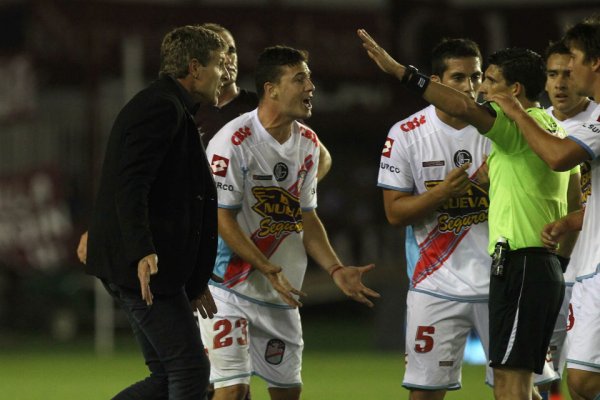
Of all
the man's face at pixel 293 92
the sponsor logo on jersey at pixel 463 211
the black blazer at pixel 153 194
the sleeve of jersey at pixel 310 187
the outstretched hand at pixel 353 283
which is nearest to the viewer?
the black blazer at pixel 153 194

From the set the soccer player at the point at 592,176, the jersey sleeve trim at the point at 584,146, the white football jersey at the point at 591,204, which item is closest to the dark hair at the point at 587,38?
the soccer player at the point at 592,176

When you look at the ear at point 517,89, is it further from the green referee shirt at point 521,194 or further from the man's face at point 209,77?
the man's face at point 209,77

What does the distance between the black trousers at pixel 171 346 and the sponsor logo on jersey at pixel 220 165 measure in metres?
1.46

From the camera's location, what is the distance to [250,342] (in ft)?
24.8

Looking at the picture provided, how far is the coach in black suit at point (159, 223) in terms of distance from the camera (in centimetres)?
581

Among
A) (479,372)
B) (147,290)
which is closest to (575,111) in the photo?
(147,290)

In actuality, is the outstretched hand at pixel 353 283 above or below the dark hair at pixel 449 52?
below

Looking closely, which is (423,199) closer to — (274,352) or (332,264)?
(332,264)

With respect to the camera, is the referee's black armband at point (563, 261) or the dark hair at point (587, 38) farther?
the referee's black armband at point (563, 261)

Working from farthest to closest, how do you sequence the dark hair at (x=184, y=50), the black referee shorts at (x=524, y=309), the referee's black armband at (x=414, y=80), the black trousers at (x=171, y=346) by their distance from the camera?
the black referee shorts at (x=524, y=309) < the dark hair at (x=184, y=50) < the referee's black armband at (x=414, y=80) < the black trousers at (x=171, y=346)

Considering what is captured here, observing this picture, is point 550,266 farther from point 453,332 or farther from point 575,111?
point 575,111

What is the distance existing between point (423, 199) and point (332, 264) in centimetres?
77

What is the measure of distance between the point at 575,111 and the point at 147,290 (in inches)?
143

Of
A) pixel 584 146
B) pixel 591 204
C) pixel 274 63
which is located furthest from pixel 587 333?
pixel 274 63
